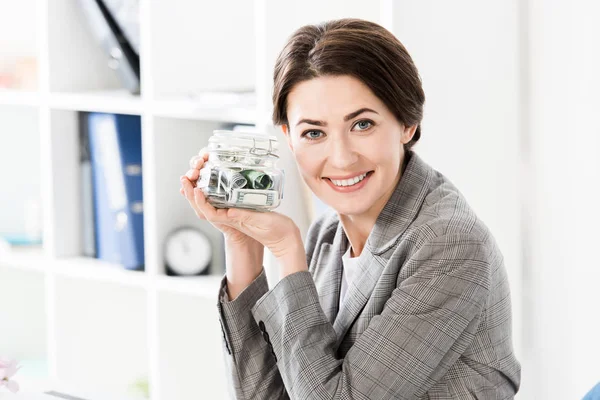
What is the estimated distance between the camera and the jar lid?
136 cm

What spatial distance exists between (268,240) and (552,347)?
87 cm

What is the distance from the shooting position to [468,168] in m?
1.93

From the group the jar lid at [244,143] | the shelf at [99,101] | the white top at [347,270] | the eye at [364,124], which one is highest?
the shelf at [99,101]

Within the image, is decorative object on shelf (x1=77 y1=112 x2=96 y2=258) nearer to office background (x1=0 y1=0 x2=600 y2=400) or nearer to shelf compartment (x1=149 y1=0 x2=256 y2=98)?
office background (x1=0 y1=0 x2=600 y2=400)

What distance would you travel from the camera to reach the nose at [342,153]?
4.60 ft

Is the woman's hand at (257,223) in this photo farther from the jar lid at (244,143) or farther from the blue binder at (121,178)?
the blue binder at (121,178)

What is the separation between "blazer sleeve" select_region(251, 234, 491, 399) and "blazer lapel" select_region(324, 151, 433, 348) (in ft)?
0.28

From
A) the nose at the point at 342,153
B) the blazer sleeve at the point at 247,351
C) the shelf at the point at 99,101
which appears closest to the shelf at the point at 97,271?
the shelf at the point at 99,101

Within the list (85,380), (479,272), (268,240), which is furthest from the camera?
(85,380)

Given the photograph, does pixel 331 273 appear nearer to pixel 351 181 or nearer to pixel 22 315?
pixel 351 181

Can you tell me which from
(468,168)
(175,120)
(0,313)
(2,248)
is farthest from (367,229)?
(0,313)

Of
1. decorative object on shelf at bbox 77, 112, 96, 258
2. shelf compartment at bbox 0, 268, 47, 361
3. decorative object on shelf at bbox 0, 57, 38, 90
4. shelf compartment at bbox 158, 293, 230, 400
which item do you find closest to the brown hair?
shelf compartment at bbox 158, 293, 230, 400

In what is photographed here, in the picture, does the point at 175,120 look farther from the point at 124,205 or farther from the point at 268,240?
the point at 268,240

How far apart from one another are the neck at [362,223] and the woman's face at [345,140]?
0.03 m
